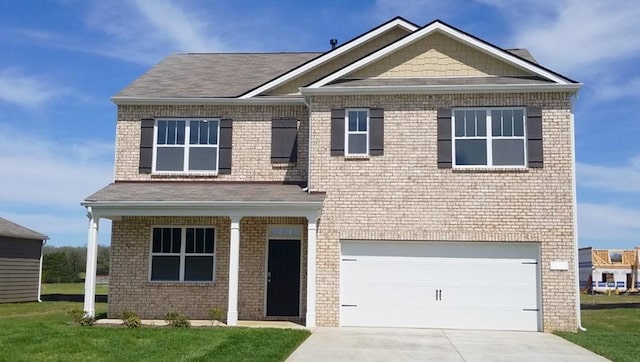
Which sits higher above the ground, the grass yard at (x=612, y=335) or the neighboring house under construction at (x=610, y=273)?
the neighboring house under construction at (x=610, y=273)

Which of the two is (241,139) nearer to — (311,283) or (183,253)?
(183,253)

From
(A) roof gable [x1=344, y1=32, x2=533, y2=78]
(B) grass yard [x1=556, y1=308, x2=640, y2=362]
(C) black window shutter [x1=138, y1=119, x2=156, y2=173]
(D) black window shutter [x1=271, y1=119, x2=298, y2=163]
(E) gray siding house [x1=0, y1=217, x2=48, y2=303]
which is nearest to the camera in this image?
(B) grass yard [x1=556, y1=308, x2=640, y2=362]

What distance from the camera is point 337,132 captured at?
1689 centimetres

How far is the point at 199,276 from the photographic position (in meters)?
17.9

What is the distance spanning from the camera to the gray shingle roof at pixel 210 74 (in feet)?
62.4

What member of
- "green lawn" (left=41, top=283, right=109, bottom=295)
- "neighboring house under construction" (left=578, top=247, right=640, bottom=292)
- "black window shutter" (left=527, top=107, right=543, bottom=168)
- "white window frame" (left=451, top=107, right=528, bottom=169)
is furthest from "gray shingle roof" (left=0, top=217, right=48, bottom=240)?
"neighboring house under construction" (left=578, top=247, right=640, bottom=292)

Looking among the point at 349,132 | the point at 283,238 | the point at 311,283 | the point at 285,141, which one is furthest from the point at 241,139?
the point at 311,283

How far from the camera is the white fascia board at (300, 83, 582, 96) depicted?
16312mm

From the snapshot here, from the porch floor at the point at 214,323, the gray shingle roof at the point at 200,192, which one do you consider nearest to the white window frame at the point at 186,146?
the gray shingle roof at the point at 200,192

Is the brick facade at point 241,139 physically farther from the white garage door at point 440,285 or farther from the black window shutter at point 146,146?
the white garage door at point 440,285

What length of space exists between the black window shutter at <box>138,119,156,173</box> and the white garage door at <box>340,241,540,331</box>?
6027 millimetres

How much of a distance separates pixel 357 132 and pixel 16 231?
674 inches

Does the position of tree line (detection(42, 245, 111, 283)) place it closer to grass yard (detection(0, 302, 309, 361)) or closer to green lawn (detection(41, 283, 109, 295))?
green lawn (detection(41, 283, 109, 295))

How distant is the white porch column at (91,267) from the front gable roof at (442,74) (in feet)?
20.9
